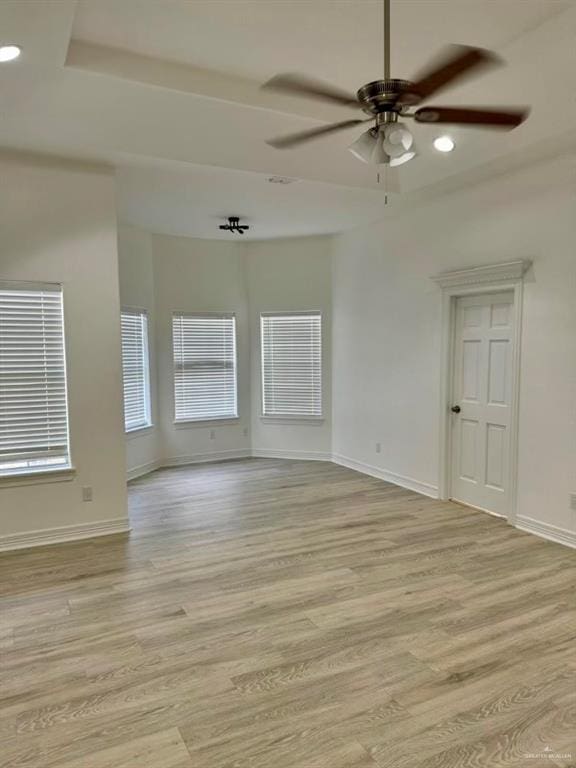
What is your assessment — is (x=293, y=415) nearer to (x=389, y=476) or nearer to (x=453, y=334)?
(x=389, y=476)

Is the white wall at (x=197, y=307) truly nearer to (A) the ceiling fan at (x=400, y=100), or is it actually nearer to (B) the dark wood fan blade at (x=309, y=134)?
(B) the dark wood fan blade at (x=309, y=134)

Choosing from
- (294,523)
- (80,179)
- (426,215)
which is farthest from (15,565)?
(426,215)

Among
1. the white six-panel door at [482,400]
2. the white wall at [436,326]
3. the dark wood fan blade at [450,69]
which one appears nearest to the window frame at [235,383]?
the white wall at [436,326]

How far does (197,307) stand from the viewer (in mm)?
6871

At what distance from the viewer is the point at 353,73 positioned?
339 centimetres

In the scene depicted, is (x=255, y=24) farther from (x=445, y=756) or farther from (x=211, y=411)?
(x=211, y=411)

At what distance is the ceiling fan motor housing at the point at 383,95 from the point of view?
1.98 metres

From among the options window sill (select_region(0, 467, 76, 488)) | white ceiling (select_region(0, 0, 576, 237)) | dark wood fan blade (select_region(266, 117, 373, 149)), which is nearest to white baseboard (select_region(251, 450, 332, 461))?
window sill (select_region(0, 467, 76, 488))

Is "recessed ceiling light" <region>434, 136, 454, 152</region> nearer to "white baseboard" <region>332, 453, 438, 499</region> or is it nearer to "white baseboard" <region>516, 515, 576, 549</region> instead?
"white baseboard" <region>516, 515, 576, 549</region>

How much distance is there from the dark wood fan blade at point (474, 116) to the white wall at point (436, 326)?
2.05 metres

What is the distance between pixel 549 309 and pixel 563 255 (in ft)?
1.39

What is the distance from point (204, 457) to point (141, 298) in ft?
7.67

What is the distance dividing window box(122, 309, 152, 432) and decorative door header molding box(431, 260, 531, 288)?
140 inches

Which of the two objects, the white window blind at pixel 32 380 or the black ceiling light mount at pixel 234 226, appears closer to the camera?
the white window blind at pixel 32 380
